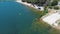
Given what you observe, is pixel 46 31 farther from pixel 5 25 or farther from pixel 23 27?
pixel 5 25

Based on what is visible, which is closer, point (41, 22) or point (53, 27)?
point (53, 27)

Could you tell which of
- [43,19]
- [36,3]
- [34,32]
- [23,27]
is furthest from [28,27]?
[36,3]

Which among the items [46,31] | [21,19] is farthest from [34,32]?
[21,19]

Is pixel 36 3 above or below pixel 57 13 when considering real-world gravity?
below

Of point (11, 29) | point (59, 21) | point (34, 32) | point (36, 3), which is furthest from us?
point (36, 3)

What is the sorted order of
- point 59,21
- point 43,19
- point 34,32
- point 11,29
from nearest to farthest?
point 34,32 < point 11,29 < point 59,21 < point 43,19

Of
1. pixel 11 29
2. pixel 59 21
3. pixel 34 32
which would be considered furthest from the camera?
pixel 59 21

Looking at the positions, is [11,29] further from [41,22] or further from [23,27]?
[41,22]

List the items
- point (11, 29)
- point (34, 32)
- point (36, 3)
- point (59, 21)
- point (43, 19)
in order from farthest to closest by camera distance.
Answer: point (36, 3) < point (43, 19) < point (59, 21) < point (11, 29) < point (34, 32)

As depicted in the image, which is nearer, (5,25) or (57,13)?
(5,25)
